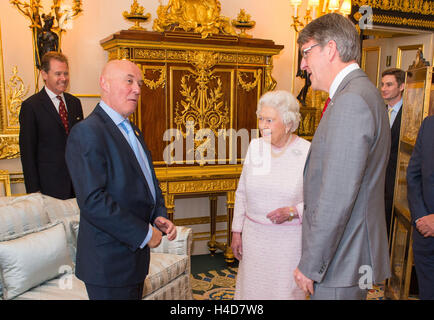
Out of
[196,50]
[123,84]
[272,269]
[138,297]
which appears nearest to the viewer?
[123,84]

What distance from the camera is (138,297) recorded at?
1826 millimetres

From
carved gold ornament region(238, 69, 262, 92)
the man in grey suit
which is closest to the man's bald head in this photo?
the man in grey suit

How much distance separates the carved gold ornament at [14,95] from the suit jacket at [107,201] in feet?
8.35

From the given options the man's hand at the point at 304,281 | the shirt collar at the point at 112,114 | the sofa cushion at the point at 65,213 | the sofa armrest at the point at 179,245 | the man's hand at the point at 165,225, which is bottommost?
the sofa armrest at the point at 179,245

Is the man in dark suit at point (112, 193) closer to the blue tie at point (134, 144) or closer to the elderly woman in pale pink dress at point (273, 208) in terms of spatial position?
the blue tie at point (134, 144)

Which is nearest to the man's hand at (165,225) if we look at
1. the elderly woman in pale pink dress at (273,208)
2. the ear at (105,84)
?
the elderly woman in pale pink dress at (273,208)

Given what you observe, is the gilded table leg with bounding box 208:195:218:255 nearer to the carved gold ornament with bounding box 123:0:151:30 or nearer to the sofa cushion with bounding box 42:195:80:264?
the sofa cushion with bounding box 42:195:80:264

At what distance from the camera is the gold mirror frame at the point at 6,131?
3.68 meters

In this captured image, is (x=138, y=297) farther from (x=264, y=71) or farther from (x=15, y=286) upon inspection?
(x=264, y=71)

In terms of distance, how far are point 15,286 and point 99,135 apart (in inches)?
47.9

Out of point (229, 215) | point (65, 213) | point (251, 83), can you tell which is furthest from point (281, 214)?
point (251, 83)

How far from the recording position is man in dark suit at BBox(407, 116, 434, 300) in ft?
8.14

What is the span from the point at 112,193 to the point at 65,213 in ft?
4.32
